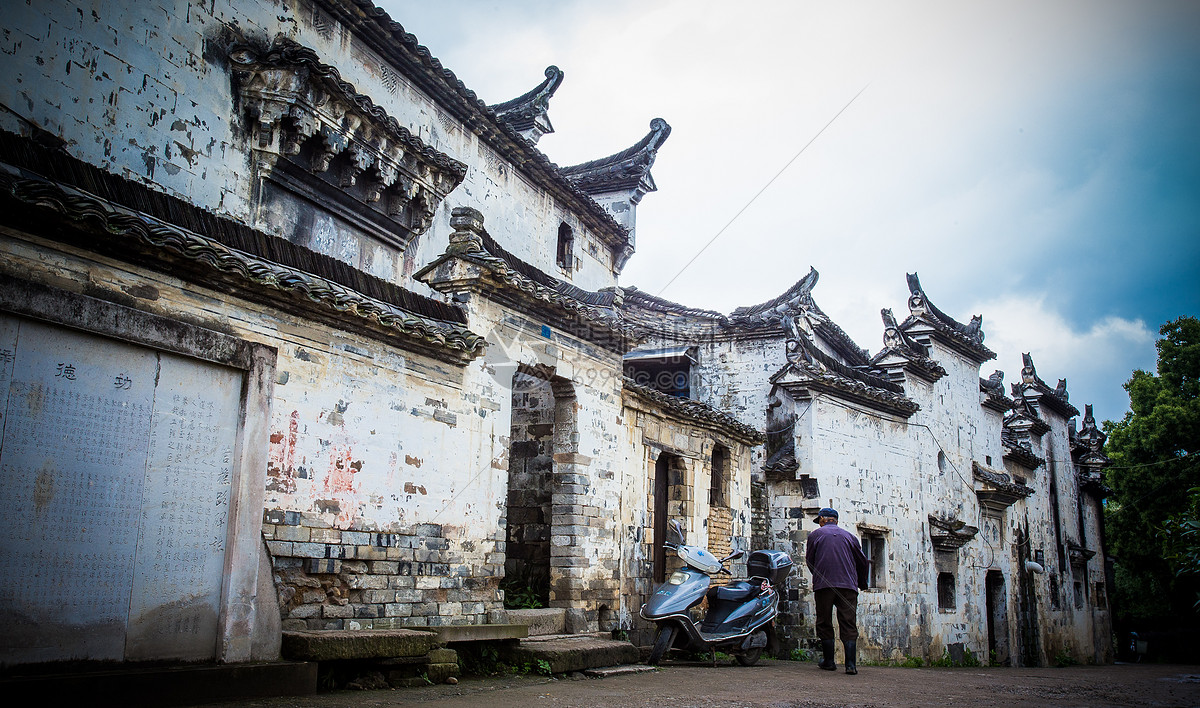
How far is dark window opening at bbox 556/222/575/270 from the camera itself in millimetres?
16031

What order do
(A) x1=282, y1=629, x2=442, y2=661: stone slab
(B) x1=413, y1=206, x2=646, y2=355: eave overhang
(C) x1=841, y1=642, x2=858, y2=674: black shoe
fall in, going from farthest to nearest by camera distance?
(C) x1=841, y1=642, x2=858, y2=674: black shoe, (B) x1=413, y1=206, x2=646, y2=355: eave overhang, (A) x1=282, y1=629, x2=442, y2=661: stone slab

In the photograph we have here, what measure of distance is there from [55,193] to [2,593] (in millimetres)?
2361

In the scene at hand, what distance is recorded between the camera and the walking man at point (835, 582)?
9023 mm

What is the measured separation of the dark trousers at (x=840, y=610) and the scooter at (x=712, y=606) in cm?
79

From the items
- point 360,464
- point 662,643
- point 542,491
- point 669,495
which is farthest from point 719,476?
point 360,464

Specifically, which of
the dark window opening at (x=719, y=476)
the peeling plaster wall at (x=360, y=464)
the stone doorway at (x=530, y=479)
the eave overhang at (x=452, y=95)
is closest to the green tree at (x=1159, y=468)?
the dark window opening at (x=719, y=476)

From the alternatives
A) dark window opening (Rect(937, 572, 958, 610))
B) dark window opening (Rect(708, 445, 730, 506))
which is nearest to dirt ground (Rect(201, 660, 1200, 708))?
dark window opening (Rect(708, 445, 730, 506))

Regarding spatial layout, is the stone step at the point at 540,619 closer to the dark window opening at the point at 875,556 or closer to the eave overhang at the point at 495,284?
the eave overhang at the point at 495,284

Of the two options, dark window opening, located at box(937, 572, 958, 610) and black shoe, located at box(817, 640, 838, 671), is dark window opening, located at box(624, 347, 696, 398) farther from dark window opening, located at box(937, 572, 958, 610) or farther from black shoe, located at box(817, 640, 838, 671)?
black shoe, located at box(817, 640, 838, 671)

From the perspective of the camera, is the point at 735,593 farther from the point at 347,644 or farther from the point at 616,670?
the point at 347,644

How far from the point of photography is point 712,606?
9.80m

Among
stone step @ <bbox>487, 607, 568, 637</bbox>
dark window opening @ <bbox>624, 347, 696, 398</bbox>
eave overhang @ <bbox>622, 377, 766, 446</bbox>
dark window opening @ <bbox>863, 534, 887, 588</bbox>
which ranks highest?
dark window opening @ <bbox>624, 347, 696, 398</bbox>

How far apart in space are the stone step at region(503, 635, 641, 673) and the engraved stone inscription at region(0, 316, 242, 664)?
2821 mm

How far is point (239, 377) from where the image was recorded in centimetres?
615
